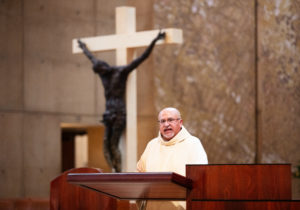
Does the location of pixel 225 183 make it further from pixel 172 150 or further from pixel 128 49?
pixel 128 49

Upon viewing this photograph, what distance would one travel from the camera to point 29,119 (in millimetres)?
8695

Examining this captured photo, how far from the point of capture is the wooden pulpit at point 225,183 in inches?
118

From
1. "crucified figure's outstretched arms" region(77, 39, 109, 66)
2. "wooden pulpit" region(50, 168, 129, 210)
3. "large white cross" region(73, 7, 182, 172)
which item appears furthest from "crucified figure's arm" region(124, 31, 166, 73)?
"wooden pulpit" region(50, 168, 129, 210)

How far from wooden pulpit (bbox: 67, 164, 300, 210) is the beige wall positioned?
222 inches

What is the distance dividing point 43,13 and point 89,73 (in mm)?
1176

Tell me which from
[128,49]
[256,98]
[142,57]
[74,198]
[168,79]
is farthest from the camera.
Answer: [256,98]

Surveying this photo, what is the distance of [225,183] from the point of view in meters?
3.09

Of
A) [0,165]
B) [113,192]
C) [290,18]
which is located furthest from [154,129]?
[113,192]

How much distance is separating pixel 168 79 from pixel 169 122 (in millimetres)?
5029

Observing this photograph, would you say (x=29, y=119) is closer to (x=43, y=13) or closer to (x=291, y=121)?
(x=43, y=13)

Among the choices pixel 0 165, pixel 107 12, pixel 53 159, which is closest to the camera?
pixel 0 165

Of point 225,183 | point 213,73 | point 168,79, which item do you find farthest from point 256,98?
point 225,183

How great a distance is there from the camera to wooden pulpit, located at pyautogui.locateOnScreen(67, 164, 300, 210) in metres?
3.01

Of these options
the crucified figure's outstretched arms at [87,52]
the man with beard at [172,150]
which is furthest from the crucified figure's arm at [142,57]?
the man with beard at [172,150]
